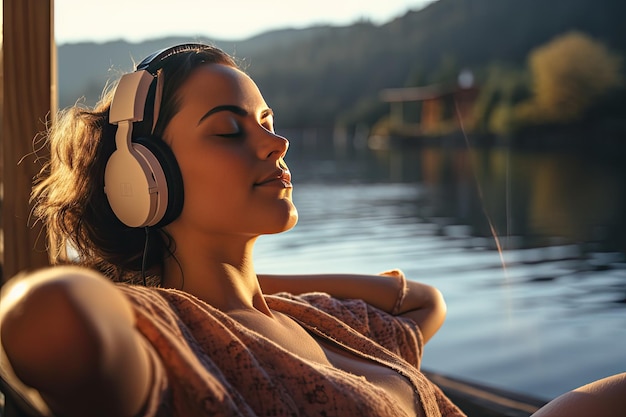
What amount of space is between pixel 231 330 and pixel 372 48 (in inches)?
2583

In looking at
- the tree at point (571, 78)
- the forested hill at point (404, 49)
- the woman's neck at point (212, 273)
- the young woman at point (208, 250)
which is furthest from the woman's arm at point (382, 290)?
the forested hill at point (404, 49)

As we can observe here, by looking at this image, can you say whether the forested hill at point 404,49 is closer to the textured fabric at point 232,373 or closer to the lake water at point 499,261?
the lake water at point 499,261

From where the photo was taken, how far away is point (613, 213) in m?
17.9

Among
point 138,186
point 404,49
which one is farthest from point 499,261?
point 404,49

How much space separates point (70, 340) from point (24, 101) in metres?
1.01

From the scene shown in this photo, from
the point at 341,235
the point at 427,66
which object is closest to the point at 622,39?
the point at 427,66

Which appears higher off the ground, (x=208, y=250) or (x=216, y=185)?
(x=216, y=185)

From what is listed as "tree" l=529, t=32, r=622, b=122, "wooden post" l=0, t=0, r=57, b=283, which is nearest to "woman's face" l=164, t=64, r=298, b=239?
"wooden post" l=0, t=0, r=57, b=283

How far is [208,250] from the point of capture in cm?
123

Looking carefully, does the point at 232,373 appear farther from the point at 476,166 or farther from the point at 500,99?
the point at 500,99

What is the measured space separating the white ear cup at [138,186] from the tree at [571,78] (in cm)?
4234

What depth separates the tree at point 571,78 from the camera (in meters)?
41.2

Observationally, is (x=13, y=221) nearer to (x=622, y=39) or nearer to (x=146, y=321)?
(x=146, y=321)

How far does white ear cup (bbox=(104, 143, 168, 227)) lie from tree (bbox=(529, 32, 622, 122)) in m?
42.3
